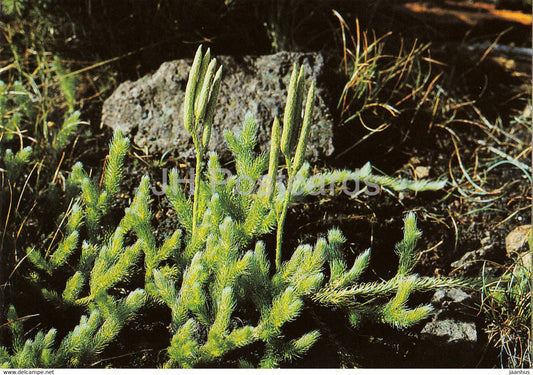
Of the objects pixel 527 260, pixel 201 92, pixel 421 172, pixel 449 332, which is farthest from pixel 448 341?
pixel 201 92

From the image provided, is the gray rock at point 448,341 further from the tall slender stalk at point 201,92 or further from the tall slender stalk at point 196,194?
the tall slender stalk at point 201,92

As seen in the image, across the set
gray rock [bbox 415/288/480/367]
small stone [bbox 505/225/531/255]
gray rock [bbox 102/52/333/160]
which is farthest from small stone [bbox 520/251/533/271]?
gray rock [bbox 102/52/333/160]

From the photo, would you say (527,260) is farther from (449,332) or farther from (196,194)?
(196,194)

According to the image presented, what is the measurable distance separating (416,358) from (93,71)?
204 centimetres

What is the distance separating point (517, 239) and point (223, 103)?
1416 mm

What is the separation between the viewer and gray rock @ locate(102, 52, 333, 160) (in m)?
2.47

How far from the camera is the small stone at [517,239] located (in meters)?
2.41

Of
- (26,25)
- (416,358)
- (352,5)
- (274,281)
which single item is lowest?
(416,358)

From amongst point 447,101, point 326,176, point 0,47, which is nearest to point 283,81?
point 326,176

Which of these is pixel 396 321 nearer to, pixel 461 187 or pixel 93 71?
pixel 461 187

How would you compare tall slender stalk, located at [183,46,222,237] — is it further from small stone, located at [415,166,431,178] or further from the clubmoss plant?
small stone, located at [415,166,431,178]

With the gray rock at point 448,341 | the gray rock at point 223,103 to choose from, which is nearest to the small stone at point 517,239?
the gray rock at point 448,341

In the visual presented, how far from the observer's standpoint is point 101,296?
1.88 metres

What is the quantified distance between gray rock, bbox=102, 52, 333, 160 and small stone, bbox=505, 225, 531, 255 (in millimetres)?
873
